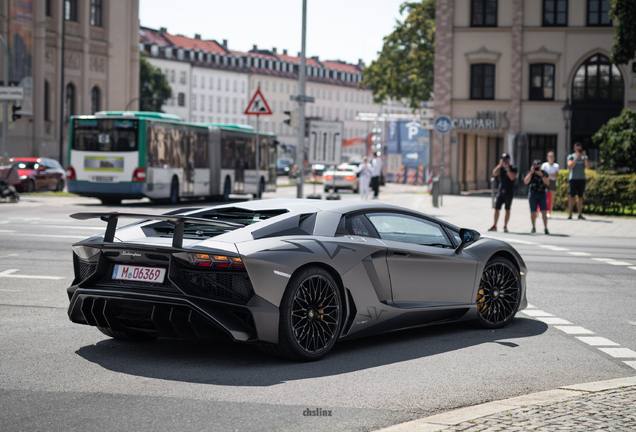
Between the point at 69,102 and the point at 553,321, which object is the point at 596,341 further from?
the point at 69,102

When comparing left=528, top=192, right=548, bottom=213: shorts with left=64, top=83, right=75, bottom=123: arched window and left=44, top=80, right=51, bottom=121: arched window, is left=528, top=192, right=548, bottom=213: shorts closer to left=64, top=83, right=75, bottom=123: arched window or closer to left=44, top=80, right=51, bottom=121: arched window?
left=44, top=80, right=51, bottom=121: arched window

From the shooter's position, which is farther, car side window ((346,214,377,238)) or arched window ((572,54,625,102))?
arched window ((572,54,625,102))

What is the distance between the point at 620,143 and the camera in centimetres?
2944

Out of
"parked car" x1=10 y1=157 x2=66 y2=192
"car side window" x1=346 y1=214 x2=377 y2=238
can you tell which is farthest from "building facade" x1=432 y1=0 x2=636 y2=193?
"car side window" x1=346 y1=214 x2=377 y2=238

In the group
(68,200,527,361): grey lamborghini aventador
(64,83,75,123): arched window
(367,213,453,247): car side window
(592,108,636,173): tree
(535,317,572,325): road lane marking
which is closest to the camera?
(68,200,527,361): grey lamborghini aventador

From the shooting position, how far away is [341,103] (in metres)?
167

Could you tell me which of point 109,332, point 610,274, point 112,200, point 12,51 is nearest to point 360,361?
point 109,332

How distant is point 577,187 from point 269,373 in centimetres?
1989

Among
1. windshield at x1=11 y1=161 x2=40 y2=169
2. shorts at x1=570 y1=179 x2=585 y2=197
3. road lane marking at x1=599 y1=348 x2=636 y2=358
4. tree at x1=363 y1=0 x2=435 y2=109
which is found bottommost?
road lane marking at x1=599 y1=348 x2=636 y2=358

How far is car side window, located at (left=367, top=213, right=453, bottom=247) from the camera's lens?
735 cm

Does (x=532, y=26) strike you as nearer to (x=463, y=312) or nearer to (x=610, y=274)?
(x=610, y=274)

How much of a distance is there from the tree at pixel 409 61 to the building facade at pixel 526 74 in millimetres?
9286

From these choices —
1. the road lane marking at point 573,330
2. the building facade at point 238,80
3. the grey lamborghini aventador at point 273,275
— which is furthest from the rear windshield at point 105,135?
the building facade at point 238,80

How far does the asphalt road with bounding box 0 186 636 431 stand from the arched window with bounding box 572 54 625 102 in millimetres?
34878
